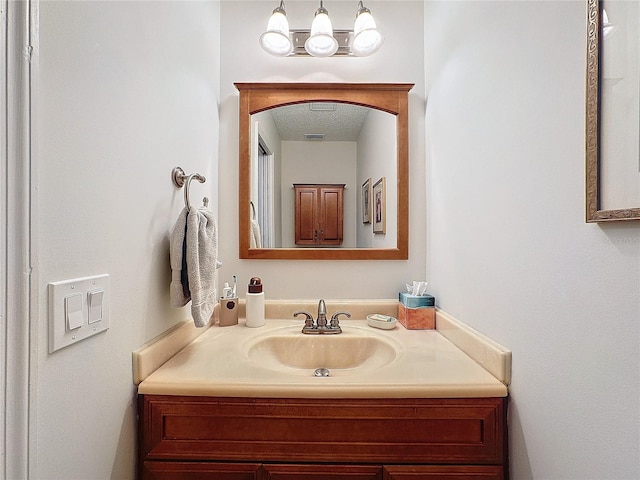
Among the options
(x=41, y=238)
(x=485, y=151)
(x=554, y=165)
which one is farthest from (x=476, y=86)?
(x=41, y=238)

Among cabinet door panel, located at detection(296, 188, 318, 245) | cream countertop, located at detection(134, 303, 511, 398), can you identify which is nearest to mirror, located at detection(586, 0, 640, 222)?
cream countertop, located at detection(134, 303, 511, 398)

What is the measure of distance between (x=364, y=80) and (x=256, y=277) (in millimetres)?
992

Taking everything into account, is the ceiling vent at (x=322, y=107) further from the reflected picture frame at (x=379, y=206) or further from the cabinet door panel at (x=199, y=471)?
the cabinet door panel at (x=199, y=471)

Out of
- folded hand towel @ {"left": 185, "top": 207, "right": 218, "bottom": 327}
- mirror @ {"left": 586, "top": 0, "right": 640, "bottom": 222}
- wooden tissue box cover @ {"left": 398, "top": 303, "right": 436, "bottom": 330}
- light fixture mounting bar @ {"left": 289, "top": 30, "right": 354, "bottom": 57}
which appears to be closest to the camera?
mirror @ {"left": 586, "top": 0, "right": 640, "bottom": 222}

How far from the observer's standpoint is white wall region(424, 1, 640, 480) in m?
0.51

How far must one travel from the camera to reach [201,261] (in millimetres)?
949

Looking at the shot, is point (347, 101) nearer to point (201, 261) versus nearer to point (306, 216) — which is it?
point (306, 216)

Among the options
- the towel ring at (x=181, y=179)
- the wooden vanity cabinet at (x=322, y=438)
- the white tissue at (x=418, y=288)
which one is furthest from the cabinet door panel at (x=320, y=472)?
the towel ring at (x=181, y=179)

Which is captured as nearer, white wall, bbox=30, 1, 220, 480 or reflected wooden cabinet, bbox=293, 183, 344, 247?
→ white wall, bbox=30, 1, 220, 480

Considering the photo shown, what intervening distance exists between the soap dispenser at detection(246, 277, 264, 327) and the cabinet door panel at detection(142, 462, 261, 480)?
1.71 feet

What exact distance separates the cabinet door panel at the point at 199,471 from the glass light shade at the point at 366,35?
Result: 4.95 ft

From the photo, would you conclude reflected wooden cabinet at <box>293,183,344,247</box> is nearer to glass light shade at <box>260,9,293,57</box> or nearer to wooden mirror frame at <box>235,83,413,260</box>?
wooden mirror frame at <box>235,83,413,260</box>

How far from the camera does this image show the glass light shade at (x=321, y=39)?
129cm

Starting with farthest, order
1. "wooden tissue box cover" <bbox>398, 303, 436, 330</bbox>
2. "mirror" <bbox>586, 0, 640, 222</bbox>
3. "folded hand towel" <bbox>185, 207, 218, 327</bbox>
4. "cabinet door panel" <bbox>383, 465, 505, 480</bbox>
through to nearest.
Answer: "wooden tissue box cover" <bbox>398, 303, 436, 330</bbox>, "folded hand towel" <bbox>185, 207, 218, 327</bbox>, "cabinet door panel" <bbox>383, 465, 505, 480</bbox>, "mirror" <bbox>586, 0, 640, 222</bbox>
